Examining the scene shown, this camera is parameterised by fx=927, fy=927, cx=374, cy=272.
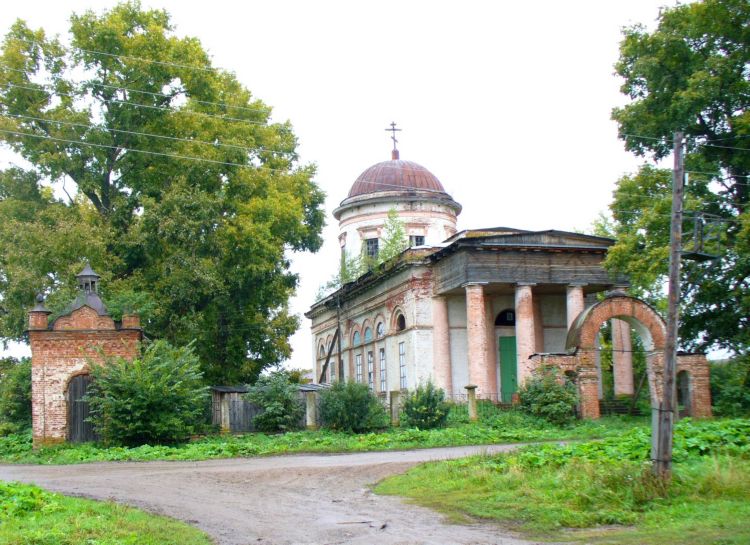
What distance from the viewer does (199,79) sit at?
38406 mm

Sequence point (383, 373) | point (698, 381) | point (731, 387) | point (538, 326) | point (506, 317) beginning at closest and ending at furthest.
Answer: point (698, 381)
point (731, 387)
point (538, 326)
point (506, 317)
point (383, 373)

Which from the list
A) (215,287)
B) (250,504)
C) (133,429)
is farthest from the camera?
(215,287)

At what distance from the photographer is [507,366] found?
3866cm

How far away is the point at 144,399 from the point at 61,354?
390cm

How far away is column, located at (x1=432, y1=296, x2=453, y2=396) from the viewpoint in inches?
1455

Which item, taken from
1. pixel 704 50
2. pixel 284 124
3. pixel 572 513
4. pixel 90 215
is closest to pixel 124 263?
pixel 90 215

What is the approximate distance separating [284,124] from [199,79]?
6.54 metres

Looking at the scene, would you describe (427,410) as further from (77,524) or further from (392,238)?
(77,524)

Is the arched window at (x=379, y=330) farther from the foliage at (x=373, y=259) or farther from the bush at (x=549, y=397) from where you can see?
the bush at (x=549, y=397)

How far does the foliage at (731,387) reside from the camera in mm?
30906

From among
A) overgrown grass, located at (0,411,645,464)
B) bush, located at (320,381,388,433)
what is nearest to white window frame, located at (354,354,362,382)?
bush, located at (320,381,388,433)

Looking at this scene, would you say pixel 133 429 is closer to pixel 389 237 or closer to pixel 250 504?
pixel 250 504

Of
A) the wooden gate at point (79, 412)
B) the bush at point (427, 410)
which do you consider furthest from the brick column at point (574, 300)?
the wooden gate at point (79, 412)

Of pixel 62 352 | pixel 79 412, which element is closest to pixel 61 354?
pixel 62 352
